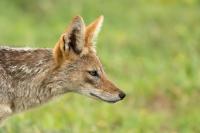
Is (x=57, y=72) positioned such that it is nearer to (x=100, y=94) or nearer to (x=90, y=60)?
(x=90, y=60)

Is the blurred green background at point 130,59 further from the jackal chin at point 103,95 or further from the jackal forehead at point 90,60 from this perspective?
the jackal forehead at point 90,60

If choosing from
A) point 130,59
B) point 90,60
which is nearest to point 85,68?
point 90,60

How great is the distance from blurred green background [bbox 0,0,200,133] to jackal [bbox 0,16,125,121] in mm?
1563

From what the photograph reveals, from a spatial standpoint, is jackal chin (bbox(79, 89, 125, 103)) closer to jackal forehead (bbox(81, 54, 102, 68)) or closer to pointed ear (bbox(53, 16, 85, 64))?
jackal forehead (bbox(81, 54, 102, 68))

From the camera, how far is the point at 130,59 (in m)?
16.4

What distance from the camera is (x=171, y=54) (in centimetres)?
1705

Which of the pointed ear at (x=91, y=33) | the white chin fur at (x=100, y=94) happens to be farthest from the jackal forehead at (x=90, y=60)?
the white chin fur at (x=100, y=94)

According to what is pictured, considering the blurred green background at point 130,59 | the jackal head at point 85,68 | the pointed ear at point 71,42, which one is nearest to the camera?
the pointed ear at point 71,42

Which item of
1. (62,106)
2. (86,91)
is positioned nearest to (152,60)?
(62,106)

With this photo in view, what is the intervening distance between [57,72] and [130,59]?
7263mm

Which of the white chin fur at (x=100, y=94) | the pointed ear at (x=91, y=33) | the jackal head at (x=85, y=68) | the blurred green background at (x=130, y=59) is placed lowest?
the white chin fur at (x=100, y=94)

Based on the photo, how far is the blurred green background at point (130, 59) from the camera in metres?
12.4

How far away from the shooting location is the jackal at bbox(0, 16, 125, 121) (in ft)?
29.8

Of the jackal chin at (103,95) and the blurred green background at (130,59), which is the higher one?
the blurred green background at (130,59)
